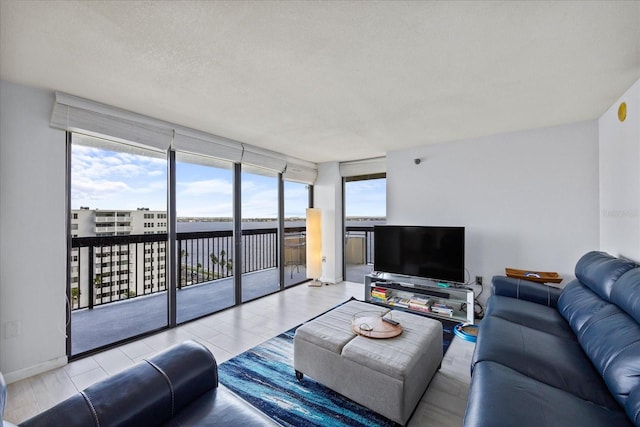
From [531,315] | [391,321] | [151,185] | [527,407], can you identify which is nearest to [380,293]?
[391,321]

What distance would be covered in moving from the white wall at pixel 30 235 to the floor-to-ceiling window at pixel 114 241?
0.57ft

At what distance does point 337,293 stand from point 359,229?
6.00 feet

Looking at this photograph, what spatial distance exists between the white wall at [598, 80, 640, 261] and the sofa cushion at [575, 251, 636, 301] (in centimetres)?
23

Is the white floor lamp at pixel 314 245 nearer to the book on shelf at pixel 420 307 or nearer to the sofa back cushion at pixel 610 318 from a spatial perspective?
the book on shelf at pixel 420 307

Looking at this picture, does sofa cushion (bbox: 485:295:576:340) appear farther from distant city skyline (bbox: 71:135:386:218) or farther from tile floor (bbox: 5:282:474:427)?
distant city skyline (bbox: 71:135:386:218)

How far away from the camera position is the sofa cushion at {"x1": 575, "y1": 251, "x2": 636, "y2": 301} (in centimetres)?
172

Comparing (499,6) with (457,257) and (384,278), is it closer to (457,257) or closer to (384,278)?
(457,257)

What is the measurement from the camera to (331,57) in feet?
5.48

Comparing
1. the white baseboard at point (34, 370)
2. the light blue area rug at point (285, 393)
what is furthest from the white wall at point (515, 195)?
the white baseboard at point (34, 370)

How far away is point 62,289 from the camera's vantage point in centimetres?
223

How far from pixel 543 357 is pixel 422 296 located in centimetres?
189

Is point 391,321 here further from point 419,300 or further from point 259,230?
point 259,230

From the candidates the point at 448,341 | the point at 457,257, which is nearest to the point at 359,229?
the point at 457,257

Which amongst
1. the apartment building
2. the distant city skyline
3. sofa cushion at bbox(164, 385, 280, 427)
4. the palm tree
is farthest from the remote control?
the palm tree
